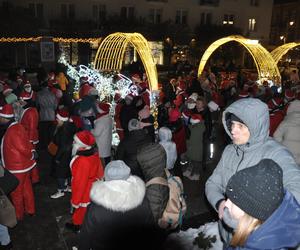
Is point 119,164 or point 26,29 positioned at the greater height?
point 26,29

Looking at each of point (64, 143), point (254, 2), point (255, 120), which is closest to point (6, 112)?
point (64, 143)

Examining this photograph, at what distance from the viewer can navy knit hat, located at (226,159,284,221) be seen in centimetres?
210

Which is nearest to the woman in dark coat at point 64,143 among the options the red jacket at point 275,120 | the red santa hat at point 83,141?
the red santa hat at point 83,141

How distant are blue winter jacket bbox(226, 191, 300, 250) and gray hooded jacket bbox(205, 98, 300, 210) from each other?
740 millimetres

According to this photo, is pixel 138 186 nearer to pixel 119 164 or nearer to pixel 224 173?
pixel 119 164

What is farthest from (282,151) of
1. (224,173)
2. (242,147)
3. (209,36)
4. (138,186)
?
(209,36)

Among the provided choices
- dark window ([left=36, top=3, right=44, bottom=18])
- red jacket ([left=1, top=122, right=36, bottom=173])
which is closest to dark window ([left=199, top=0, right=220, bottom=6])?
dark window ([left=36, top=3, right=44, bottom=18])

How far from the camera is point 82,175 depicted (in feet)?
16.6

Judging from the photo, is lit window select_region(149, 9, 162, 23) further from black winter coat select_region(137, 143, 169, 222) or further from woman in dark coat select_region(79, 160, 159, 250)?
woman in dark coat select_region(79, 160, 159, 250)

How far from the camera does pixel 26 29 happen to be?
27.3 m

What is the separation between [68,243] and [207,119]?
4.18 meters

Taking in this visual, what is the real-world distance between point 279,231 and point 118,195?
1622 millimetres

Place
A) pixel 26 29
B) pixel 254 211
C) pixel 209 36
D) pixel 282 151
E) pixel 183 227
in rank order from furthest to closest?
pixel 209 36 < pixel 26 29 < pixel 183 227 < pixel 282 151 < pixel 254 211

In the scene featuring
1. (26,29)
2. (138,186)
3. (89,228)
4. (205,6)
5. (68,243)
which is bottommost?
(68,243)
